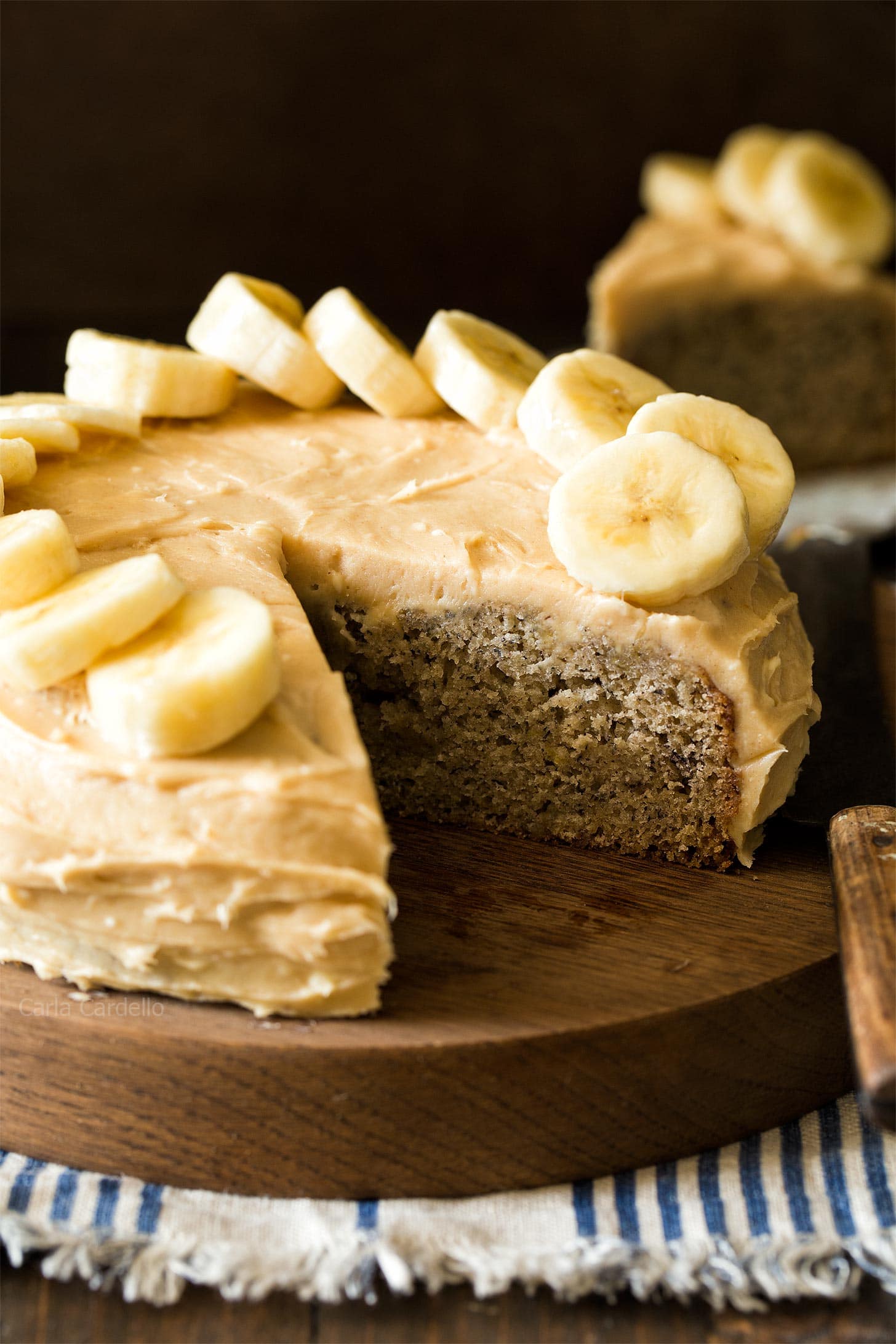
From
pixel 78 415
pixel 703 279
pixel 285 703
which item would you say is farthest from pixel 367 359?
pixel 703 279

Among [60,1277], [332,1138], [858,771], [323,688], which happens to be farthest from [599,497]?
[60,1277]

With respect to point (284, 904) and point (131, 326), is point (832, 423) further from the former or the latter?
point (284, 904)

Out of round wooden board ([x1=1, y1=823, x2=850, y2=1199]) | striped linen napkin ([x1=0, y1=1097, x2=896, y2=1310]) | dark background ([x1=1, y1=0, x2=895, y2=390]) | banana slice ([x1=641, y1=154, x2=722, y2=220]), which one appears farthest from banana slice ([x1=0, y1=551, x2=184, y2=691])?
dark background ([x1=1, y1=0, x2=895, y2=390])

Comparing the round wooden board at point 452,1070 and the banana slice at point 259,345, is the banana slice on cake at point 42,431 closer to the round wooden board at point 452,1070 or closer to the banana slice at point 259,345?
the banana slice at point 259,345

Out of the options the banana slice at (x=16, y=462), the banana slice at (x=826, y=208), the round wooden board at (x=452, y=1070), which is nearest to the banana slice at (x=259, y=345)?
the banana slice at (x=16, y=462)

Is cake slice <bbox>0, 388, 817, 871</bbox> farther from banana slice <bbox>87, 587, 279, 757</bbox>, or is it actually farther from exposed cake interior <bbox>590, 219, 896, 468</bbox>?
exposed cake interior <bbox>590, 219, 896, 468</bbox>
